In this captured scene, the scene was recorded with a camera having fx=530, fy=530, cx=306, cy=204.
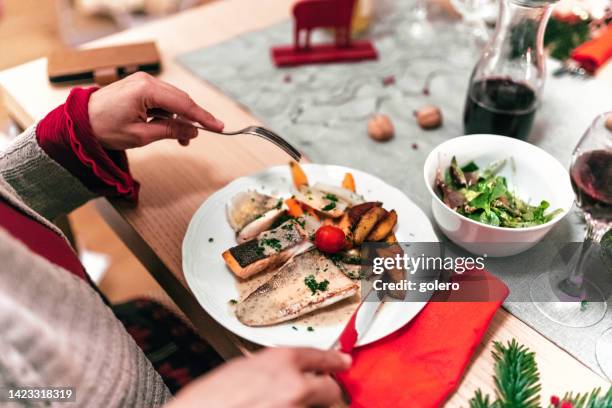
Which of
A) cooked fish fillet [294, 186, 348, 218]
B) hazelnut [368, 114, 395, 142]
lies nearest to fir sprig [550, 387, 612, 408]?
cooked fish fillet [294, 186, 348, 218]

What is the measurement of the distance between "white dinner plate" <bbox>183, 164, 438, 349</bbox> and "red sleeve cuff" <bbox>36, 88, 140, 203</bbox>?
0.18 metres

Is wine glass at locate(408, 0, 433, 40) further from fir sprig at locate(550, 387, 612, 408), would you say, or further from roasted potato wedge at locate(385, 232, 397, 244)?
fir sprig at locate(550, 387, 612, 408)

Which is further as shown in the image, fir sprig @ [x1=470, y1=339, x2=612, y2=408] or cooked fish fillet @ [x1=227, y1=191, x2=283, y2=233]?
cooked fish fillet @ [x1=227, y1=191, x2=283, y2=233]

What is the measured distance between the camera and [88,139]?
3.09 ft

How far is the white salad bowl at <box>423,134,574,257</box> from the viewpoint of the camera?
86 cm

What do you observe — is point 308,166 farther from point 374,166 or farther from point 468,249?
point 468,249

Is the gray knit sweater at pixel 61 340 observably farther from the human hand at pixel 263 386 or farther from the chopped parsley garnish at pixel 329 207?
the chopped parsley garnish at pixel 329 207

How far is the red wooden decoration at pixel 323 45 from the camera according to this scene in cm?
139

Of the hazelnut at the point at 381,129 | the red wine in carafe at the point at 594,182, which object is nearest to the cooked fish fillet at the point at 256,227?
the hazelnut at the point at 381,129

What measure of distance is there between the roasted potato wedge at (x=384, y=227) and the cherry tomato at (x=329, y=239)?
6cm

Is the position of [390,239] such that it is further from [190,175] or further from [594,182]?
[190,175]

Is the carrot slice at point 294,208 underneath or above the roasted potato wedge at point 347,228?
underneath

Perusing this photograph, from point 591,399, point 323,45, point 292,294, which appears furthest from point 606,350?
point 323,45

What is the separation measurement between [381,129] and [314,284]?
505mm
